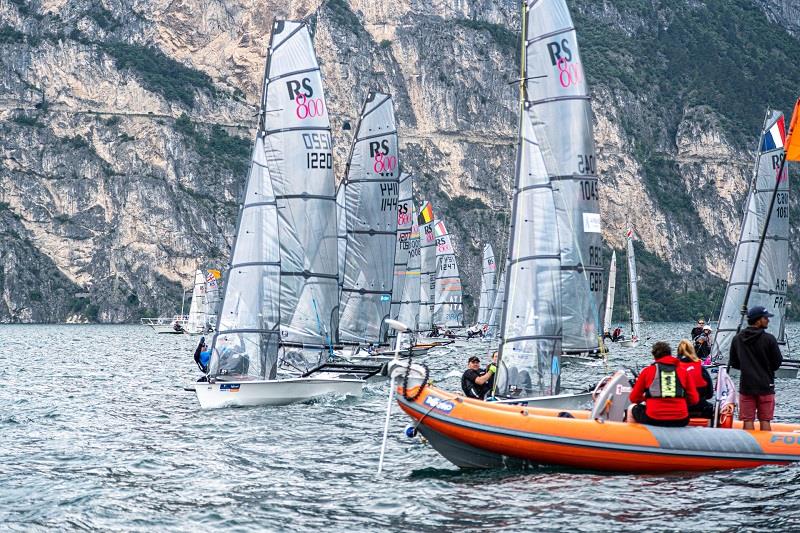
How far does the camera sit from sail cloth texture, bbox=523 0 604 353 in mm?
24047

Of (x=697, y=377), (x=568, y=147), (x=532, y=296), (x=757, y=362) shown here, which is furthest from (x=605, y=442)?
(x=568, y=147)

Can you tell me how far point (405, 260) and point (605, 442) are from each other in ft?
97.6

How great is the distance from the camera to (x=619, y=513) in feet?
46.2

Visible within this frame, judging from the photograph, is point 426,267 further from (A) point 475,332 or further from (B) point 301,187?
(B) point 301,187

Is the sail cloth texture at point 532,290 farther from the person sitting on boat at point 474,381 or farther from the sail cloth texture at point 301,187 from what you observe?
the sail cloth texture at point 301,187

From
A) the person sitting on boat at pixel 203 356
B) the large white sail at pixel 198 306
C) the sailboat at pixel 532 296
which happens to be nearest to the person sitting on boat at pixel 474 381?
the sailboat at pixel 532 296

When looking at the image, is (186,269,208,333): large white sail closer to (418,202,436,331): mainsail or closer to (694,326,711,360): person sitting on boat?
(418,202,436,331): mainsail

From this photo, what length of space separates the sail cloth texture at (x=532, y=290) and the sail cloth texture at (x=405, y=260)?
18.8m

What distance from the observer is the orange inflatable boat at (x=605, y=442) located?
52.5 ft

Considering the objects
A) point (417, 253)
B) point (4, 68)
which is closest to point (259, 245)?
point (417, 253)

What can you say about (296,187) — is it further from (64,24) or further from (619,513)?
(64,24)

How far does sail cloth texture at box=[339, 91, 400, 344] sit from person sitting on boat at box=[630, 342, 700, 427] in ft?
72.5

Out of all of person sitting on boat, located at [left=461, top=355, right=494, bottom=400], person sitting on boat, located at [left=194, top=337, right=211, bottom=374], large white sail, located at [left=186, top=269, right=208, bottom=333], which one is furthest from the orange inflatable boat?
large white sail, located at [left=186, top=269, right=208, bottom=333]

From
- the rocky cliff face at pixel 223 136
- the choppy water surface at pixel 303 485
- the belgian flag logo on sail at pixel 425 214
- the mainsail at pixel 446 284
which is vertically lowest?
the choppy water surface at pixel 303 485
